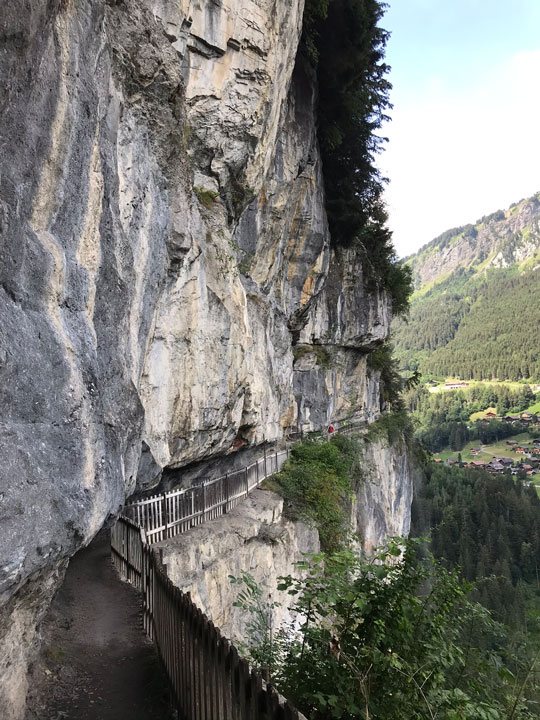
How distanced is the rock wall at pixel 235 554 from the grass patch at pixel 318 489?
2.47 ft

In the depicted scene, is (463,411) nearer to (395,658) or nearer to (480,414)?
(480,414)

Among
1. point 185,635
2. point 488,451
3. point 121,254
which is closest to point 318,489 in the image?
point 185,635

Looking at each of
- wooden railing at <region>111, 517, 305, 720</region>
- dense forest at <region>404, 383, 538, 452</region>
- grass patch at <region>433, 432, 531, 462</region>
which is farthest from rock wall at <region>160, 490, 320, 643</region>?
grass patch at <region>433, 432, 531, 462</region>

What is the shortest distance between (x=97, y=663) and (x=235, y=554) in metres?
3.95

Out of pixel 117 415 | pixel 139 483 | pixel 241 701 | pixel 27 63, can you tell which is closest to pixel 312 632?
pixel 241 701

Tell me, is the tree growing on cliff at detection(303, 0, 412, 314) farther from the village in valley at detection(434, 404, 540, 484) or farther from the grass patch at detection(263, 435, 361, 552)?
the village in valley at detection(434, 404, 540, 484)

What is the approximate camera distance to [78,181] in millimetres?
3727

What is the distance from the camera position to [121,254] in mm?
4555

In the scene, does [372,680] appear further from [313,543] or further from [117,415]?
[313,543]

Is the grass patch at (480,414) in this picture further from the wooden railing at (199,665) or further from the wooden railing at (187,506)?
the wooden railing at (199,665)

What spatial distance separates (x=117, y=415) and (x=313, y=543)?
9.40m

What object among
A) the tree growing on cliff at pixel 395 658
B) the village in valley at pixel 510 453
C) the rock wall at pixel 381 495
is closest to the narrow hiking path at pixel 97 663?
the tree growing on cliff at pixel 395 658

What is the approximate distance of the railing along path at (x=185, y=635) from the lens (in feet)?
8.39

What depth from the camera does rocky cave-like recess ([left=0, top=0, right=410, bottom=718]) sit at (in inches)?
116
